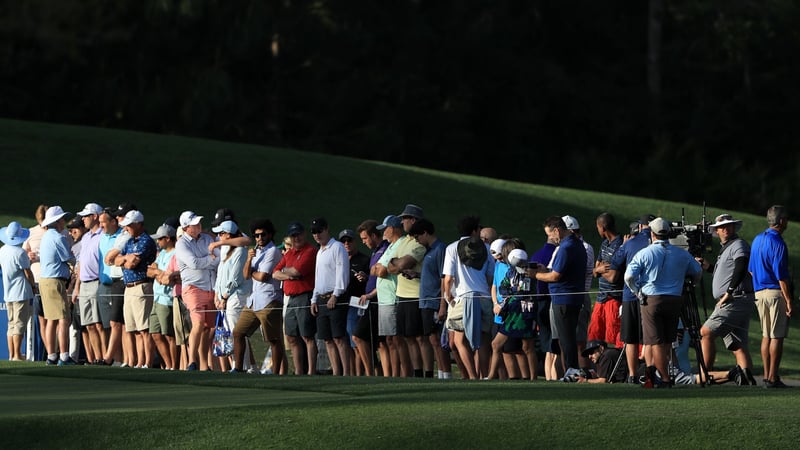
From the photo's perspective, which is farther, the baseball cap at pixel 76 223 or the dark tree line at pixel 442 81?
the dark tree line at pixel 442 81

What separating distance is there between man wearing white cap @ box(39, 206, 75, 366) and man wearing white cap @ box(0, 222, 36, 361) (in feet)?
0.97

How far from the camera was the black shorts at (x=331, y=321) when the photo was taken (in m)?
18.4

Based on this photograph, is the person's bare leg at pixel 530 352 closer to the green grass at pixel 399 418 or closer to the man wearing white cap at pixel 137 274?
the green grass at pixel 399 418

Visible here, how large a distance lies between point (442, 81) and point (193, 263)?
38.6m

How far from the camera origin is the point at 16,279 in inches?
793

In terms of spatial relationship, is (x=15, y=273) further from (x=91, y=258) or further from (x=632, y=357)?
(x=632, y=357)

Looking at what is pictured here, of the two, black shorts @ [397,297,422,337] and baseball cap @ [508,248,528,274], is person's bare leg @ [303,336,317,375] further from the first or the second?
baseball cap @ [508,248,528,274]

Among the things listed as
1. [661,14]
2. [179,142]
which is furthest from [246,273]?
[661,14]

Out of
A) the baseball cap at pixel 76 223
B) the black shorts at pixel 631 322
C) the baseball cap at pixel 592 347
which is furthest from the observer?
the baseball cap at pixel 76 223

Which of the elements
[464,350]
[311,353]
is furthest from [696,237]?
[311,353]

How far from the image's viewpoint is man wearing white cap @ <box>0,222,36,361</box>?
20016 millimetres

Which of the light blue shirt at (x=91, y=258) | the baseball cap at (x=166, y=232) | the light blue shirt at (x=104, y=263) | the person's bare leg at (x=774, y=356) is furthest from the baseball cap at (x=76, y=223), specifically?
the person's bare leg at (x=774, y=356)

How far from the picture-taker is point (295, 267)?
1856 cm

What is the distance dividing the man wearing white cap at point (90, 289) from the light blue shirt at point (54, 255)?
500 mm
